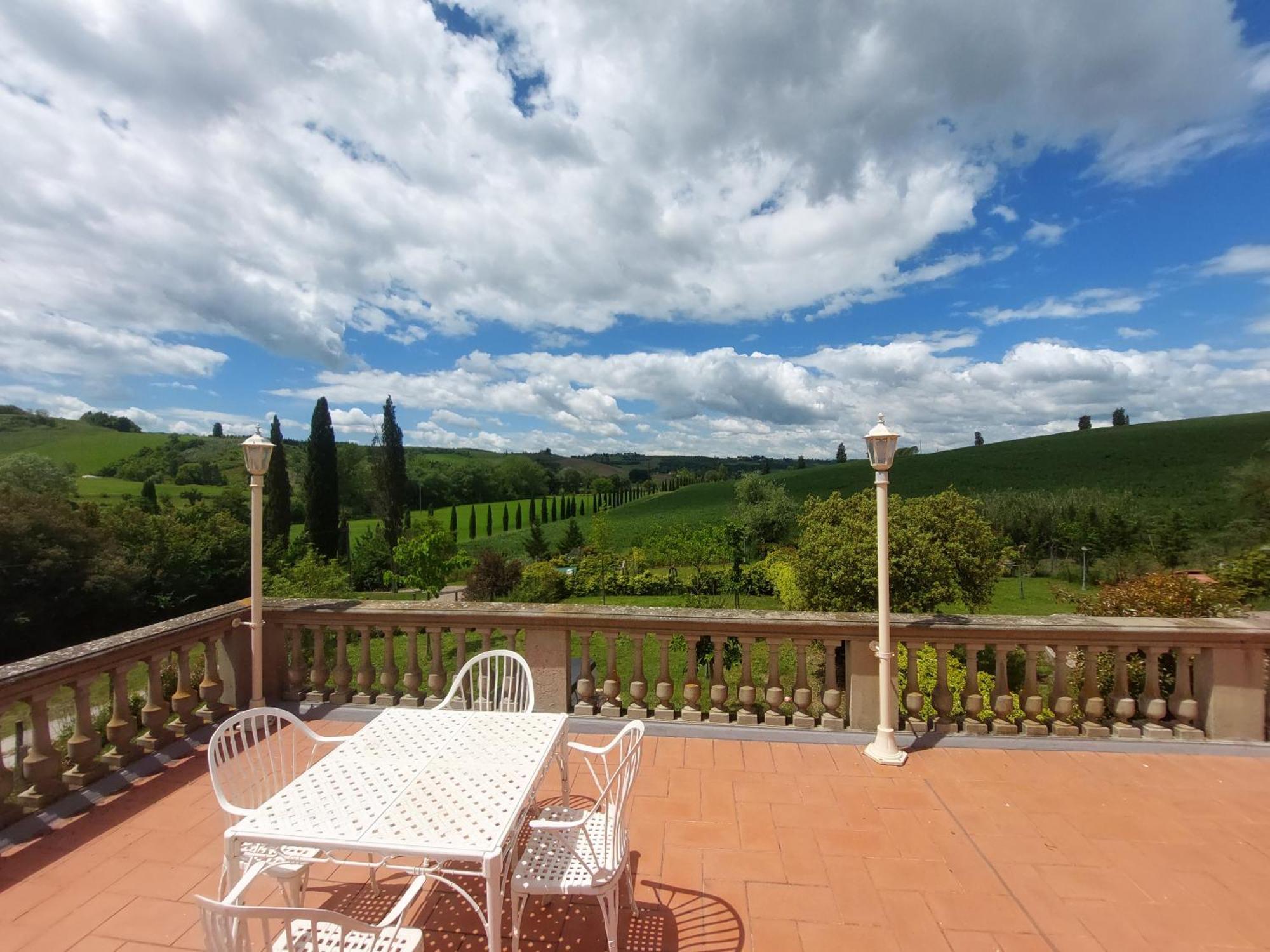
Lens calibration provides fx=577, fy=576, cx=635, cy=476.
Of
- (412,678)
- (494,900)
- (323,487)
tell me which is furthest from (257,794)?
(323,487)

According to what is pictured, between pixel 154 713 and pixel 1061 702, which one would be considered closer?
pixel 154 713

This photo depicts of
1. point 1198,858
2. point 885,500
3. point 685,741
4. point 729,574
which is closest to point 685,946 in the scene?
point 685,741

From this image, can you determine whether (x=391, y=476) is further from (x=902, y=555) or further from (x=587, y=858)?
(x=587, y=858)

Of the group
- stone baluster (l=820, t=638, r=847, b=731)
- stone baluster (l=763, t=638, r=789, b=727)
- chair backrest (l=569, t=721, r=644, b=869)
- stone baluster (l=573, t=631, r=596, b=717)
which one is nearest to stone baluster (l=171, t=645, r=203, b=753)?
stone baluster (l=573, t=631, r=596, b=717)

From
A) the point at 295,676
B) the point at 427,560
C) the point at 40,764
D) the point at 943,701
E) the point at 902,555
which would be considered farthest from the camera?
the point at 427,560

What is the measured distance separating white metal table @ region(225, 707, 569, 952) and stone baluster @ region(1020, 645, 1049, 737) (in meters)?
3.17

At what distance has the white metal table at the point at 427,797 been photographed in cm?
179

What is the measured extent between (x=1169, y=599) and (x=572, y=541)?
37783 mm

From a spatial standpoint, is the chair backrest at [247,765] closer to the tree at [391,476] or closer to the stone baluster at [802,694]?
the stone baluster at [802,694]

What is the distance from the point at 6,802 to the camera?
2875 mm

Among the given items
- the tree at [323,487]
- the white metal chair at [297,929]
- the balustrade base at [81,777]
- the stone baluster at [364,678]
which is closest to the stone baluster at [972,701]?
the white metal chair at [297,929]

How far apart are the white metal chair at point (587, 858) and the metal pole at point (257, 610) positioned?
289cm

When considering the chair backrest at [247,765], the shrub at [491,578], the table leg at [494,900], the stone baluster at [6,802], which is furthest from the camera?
the shrub at [491,578]

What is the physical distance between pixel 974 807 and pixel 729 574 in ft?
88.6
